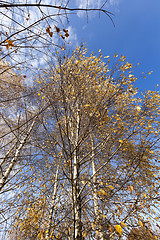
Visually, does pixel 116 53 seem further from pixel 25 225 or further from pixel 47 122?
pixel 25 225

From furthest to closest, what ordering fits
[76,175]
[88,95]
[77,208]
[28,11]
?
[88,95] → [76,175] → [77,208] → [28,11]

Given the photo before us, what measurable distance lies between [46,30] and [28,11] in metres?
0.25

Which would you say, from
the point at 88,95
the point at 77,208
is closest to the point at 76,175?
the point at 77,208

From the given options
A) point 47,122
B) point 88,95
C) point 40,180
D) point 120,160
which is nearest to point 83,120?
point 88,95

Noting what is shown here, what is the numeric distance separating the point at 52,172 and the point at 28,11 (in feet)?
17.3

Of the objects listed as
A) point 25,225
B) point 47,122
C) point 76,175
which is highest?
point 47,122

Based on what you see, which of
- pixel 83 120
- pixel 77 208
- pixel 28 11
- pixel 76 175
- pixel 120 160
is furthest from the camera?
pixel 120 160

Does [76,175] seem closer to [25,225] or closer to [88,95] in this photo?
[88,95]

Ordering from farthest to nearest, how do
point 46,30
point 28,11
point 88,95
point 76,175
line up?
point 88,95
point 76,175
point 46,30
point 28,11

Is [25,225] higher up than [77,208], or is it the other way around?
[77,208]

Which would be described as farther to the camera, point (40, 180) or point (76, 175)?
point (40, 180)

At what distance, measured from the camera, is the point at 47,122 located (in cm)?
532

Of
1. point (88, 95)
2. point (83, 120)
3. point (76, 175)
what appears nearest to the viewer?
point (76, 175)

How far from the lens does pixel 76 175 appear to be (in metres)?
2.45
